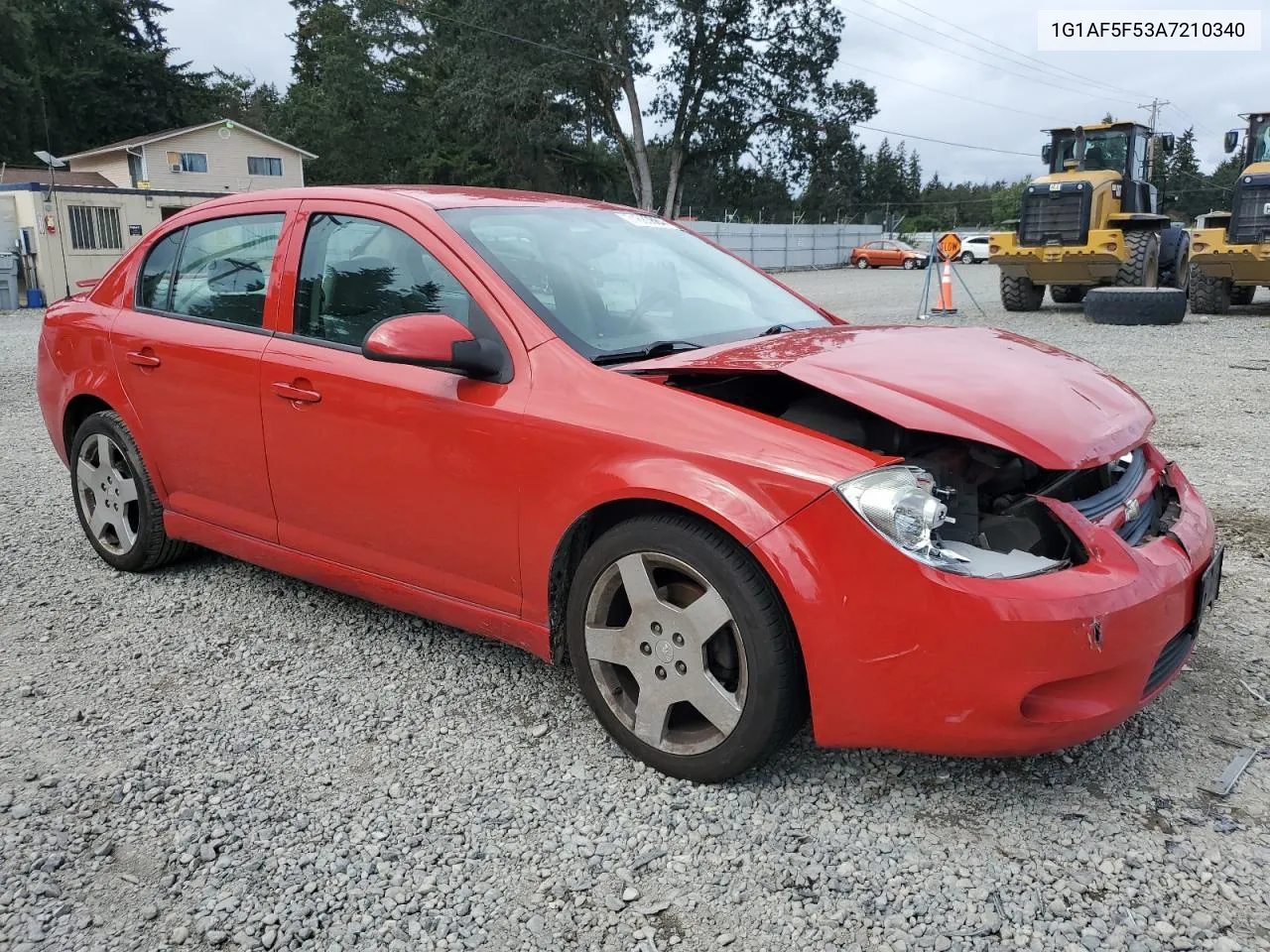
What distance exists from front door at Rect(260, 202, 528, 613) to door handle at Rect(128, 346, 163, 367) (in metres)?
0.74

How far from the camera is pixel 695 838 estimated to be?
247 cm

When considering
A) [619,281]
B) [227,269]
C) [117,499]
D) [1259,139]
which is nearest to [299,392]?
[227,269]

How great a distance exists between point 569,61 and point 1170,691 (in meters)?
40.0

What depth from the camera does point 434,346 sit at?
2.82 metres

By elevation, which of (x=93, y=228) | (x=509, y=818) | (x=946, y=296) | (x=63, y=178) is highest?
(x=63, y=178)

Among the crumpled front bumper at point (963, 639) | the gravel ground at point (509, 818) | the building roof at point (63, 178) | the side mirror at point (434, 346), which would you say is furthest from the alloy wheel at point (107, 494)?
the building roof at point (63, 178)

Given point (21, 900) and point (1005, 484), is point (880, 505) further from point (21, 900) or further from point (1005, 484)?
point (21, 900)

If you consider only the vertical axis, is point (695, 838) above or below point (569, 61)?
below

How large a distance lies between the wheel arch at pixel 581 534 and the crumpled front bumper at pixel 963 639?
11.6 inches

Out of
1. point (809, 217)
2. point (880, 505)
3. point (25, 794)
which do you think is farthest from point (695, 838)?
point (809, 217)

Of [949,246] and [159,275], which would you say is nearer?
[159,275]

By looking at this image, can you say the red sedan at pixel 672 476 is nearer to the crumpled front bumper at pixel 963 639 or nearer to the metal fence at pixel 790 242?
the crumpled front bumper at pixel 963 639

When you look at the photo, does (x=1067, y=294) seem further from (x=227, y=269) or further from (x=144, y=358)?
(x=144, y=358)

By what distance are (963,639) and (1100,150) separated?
1658cm
